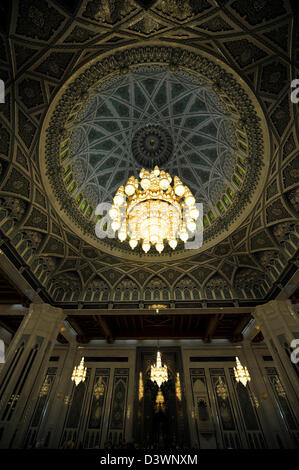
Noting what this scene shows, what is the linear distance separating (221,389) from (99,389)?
6202 mm

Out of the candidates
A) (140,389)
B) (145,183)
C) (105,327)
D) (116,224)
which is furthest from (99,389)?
(145,183)

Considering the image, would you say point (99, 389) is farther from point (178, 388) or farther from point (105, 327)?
point (178, 388)

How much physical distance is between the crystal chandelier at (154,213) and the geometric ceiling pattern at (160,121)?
10.6 feet


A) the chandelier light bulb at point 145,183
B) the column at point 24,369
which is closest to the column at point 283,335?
the chandelier light bulb at point 145,183

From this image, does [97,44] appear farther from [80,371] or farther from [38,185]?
[80,371]

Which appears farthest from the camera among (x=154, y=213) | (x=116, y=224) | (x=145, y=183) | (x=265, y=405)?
(x=265, y=405)

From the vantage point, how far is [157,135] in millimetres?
10680

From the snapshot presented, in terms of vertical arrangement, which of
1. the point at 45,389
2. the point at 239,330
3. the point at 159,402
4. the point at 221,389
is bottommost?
the point at 159,402

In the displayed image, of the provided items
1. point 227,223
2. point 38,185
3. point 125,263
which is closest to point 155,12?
point 38,185

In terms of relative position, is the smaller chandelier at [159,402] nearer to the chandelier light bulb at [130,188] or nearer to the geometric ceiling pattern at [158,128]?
the geometric ceiling pattern at [158,128]

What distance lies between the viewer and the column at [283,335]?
789 centimetres

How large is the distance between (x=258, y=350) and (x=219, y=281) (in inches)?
186

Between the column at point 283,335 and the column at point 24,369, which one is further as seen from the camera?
the column at point 283,335

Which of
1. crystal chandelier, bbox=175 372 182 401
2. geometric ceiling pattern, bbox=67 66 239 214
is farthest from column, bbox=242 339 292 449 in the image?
geometric ceiling pattern, bbox=67 66 239 214
